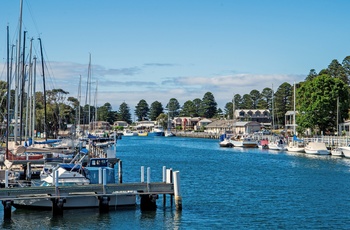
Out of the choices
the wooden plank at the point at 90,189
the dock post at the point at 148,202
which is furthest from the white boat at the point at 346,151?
the dock post at the point at 148,202

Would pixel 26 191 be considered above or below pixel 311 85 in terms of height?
below

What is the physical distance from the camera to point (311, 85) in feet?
362

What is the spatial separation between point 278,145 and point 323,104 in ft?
41.0

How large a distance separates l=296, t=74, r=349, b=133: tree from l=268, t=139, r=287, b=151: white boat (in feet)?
14.5

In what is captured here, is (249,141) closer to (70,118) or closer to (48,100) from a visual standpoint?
(48,100)

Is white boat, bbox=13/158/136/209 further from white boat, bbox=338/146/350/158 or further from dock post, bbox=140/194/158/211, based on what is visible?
white boat, bbox=338/146/350/158

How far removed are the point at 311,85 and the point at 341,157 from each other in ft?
86.9

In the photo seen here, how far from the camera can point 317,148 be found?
93125 mm

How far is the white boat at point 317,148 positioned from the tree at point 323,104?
1182cm

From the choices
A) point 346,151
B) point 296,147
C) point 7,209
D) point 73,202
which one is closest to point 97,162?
point 73,202

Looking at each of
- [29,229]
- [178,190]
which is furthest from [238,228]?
[29,229]

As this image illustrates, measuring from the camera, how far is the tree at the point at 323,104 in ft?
350

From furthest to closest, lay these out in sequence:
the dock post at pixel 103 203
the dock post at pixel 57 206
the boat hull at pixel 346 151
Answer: the boat hull at pixel 346 151 < the dock post at pixel 103 203 < the dock post at pixel 57 206

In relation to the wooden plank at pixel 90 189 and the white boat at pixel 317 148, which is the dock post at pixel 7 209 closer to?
the wooden plank at pixel 90 189
